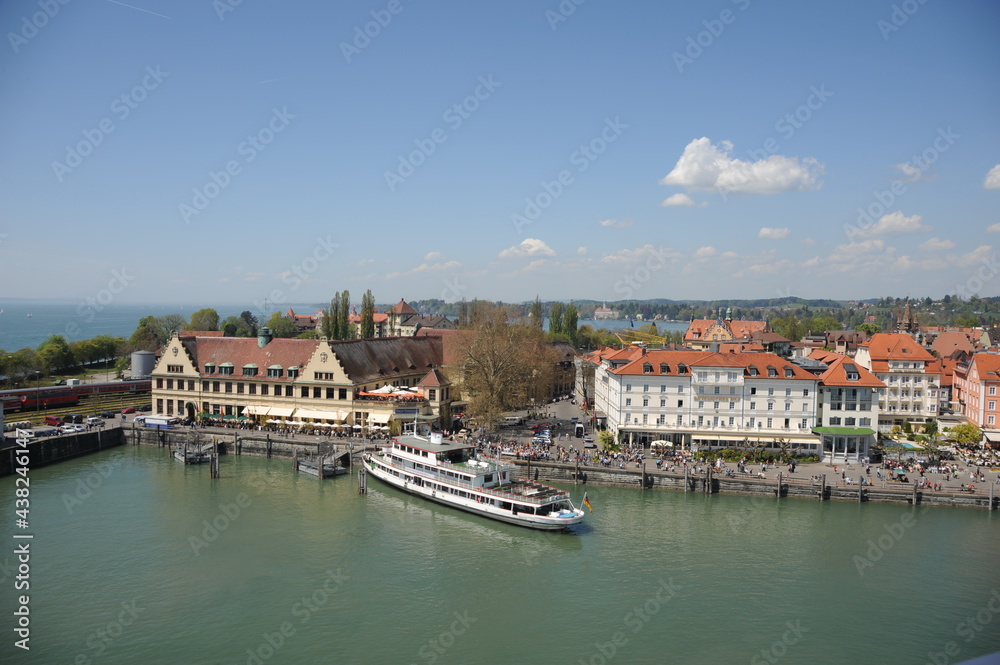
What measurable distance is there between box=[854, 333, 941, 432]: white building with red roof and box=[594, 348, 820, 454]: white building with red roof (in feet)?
50.9

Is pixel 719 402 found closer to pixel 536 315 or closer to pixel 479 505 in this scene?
pixel 479 505

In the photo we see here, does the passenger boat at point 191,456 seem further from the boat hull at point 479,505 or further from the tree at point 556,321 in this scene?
the tree at point 556,321

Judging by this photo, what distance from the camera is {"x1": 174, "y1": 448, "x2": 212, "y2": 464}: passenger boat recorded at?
47875 millimetres

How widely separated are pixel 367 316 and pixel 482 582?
6512 centimetres

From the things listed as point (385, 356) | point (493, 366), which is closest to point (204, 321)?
point (385, 356)

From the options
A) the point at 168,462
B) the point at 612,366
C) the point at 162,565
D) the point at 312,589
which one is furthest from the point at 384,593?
the point at 612,366

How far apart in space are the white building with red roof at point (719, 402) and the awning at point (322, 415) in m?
22.4

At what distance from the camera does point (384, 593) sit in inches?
1064

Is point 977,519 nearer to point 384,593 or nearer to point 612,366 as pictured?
point 612,366

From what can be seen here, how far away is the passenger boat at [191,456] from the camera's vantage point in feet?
157

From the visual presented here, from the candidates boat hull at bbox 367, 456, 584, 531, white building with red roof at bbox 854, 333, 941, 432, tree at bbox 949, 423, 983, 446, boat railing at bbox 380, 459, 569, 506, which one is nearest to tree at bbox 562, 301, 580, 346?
white building with red roof at bbox 854, 333, 941, 432

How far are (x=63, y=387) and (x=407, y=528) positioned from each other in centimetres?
4552

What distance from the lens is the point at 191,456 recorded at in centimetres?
4809

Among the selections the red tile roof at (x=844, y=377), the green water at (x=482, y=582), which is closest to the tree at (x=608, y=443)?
the green water at (x=482, y=582)
